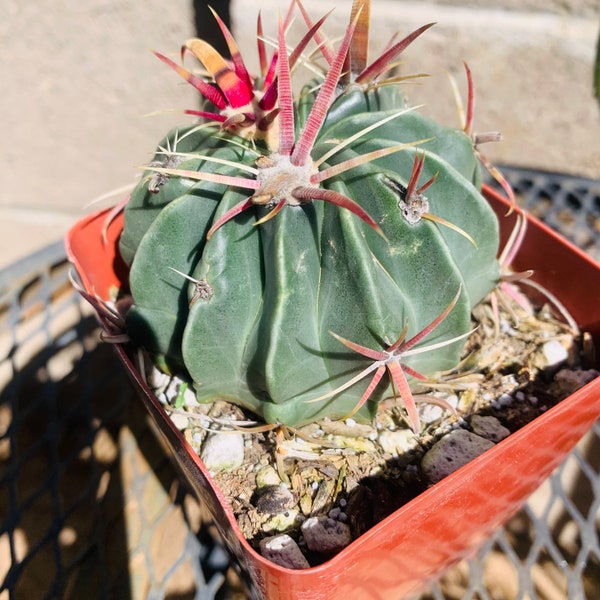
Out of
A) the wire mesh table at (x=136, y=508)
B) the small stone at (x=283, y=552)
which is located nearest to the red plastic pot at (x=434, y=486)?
the small stone at (x=283, y=552)

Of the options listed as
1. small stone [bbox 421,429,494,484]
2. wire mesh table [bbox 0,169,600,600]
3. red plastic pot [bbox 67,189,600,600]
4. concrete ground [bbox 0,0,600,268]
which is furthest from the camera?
concrete ground [bbox 0,0,600,268]

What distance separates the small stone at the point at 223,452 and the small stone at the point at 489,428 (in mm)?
288

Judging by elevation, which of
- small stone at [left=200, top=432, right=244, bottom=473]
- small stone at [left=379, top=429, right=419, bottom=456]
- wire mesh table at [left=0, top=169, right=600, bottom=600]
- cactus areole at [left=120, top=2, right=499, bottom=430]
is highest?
cactus areole at [left=120, top=2, right=499, bottom=430]

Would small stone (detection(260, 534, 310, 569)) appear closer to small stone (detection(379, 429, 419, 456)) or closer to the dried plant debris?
the dried plant debris

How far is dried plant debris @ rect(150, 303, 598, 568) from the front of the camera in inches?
24.9

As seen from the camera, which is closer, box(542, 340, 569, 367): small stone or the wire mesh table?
box(542, 340, 569, 367): small stone

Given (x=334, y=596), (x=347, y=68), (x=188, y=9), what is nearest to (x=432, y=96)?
(x=188, y=9)

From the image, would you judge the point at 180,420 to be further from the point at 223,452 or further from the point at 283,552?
the point at 283,552

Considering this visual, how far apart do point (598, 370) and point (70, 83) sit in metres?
1.40

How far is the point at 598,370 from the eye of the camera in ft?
2.52

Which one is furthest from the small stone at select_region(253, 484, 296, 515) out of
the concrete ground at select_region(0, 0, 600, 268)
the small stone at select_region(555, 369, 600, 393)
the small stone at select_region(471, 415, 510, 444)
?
the concrete ground at select_region(0, 0, 600, 268)

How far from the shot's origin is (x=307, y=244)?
1.87ft

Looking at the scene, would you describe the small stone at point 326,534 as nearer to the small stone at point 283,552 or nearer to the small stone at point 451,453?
the small stone at point 283,552

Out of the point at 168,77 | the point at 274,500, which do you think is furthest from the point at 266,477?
the point at 168,77
